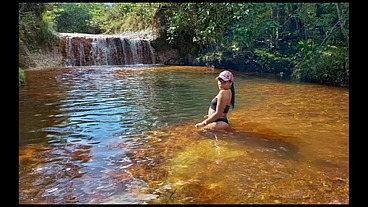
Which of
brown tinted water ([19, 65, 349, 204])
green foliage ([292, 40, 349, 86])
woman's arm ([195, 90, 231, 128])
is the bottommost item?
brown tinted water ([19, 65, 349, 204])

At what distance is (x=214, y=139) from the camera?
4.49 meters

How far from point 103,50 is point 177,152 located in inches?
610

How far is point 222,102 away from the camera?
477 centimetres

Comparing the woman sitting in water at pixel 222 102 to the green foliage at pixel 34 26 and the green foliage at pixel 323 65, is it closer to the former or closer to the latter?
the green foliage at pixel 323 65

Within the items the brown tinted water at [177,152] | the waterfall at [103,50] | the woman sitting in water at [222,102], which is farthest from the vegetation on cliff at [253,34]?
the woman sitting in water at [222,102]

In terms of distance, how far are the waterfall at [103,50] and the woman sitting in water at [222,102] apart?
13.7m

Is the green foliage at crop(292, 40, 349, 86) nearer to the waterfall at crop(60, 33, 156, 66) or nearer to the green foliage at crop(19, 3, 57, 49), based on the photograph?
the waterfall at crop(60, 33, 156, 66)

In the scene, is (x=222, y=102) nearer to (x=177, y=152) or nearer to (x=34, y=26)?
(x=177, y=152)

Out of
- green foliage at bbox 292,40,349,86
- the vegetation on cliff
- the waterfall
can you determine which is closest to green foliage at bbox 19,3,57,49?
the vegetation on cliff

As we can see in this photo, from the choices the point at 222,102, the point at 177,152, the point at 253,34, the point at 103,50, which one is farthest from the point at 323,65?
the point at 103,50

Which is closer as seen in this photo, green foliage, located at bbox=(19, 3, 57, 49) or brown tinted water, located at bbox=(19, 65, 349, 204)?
brown tinted water, located at bbox=(19, 65, 349, 204)

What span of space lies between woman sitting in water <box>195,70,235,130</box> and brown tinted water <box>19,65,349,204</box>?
0.52 ft

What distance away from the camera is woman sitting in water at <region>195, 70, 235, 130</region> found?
474cm

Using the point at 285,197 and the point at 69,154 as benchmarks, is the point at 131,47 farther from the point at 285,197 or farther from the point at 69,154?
the point at 285,197
